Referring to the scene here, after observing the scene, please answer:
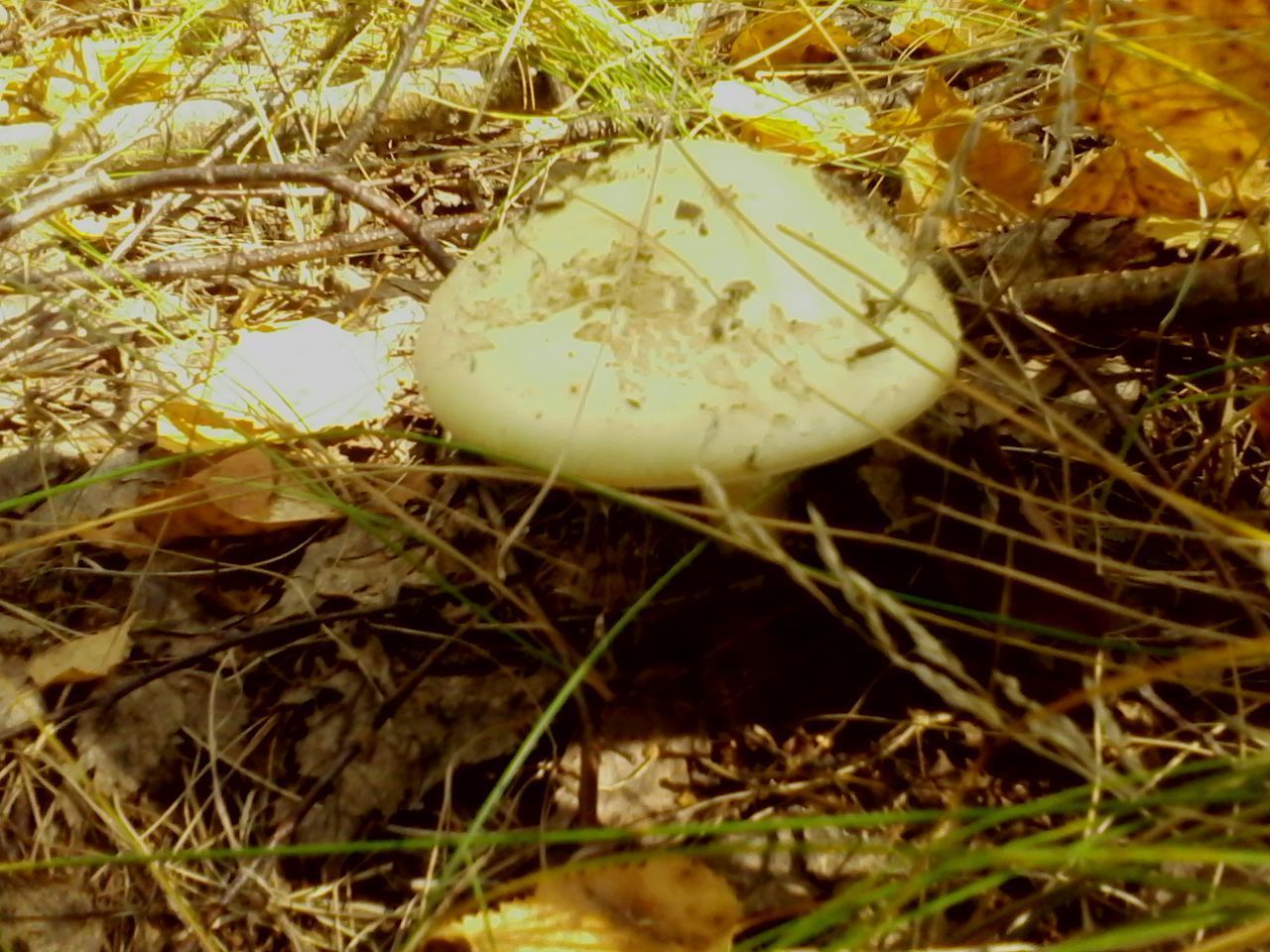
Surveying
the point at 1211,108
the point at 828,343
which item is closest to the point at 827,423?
the point at 828,343

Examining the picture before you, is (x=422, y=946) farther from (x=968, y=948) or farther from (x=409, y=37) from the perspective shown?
(x=409, y=37)

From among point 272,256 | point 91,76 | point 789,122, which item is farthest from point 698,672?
point 91,76

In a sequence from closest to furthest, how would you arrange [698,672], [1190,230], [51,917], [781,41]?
[51,917] → [698,672] → [1190,230] → [781,41]

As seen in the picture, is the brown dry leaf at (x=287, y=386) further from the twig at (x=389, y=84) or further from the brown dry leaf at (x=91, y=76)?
the brown dry leaf at (x=91, y=76)

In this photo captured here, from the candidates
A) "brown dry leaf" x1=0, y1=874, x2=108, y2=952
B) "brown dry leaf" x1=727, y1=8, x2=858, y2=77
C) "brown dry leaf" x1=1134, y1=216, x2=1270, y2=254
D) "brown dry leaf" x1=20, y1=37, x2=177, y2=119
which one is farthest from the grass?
"brown dry leaf" x1=20, y1=37, x2=177, y2=119

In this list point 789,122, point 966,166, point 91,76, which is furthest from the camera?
point 91,76

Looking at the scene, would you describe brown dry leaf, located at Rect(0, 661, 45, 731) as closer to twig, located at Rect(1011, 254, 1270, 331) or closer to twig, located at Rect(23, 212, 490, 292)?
twig, located at Rect(23, 212, 490, 292)

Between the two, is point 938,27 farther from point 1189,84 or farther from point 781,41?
point 1189,84

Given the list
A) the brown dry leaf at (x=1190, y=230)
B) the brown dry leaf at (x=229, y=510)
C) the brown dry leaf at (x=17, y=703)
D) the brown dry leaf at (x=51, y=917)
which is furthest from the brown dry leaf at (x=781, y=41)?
the brown dry leaf at (x=51, y=917)
